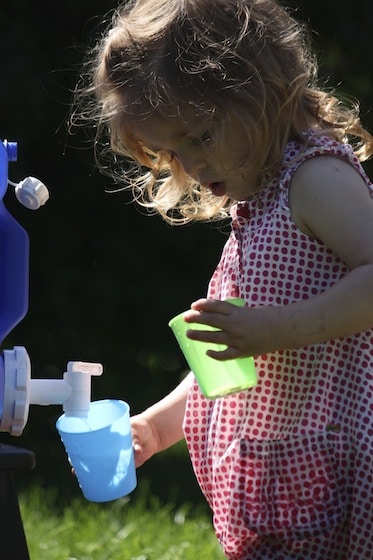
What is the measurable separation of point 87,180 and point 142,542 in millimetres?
2124

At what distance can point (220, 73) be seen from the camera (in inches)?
98.6

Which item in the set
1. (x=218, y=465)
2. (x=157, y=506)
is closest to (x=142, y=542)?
(x=157, y=506)

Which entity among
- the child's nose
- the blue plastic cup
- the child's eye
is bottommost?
the blue plastic cup

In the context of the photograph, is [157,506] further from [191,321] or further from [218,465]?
[191,321]

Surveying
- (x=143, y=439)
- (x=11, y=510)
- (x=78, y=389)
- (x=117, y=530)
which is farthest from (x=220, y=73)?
(x=117, y=530)

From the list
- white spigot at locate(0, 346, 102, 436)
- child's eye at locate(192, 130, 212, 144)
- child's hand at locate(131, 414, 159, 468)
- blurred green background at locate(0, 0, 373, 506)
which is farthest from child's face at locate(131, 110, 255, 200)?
blurred green background at locate(0, 0, 373, 506)

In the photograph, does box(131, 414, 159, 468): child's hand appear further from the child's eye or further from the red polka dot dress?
the child's eye

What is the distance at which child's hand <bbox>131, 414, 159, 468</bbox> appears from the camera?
9.02ft

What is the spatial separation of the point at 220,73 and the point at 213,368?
22.7 inches

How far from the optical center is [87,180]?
5457mm

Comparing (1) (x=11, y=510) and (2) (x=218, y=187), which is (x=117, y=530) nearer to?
(2) (x=218, y=187)

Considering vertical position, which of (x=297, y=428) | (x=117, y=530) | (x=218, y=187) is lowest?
(x=117, y=530)

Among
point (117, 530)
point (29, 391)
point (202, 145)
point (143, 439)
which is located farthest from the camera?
point (117, 530)

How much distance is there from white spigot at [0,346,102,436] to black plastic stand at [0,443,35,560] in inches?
7.9
